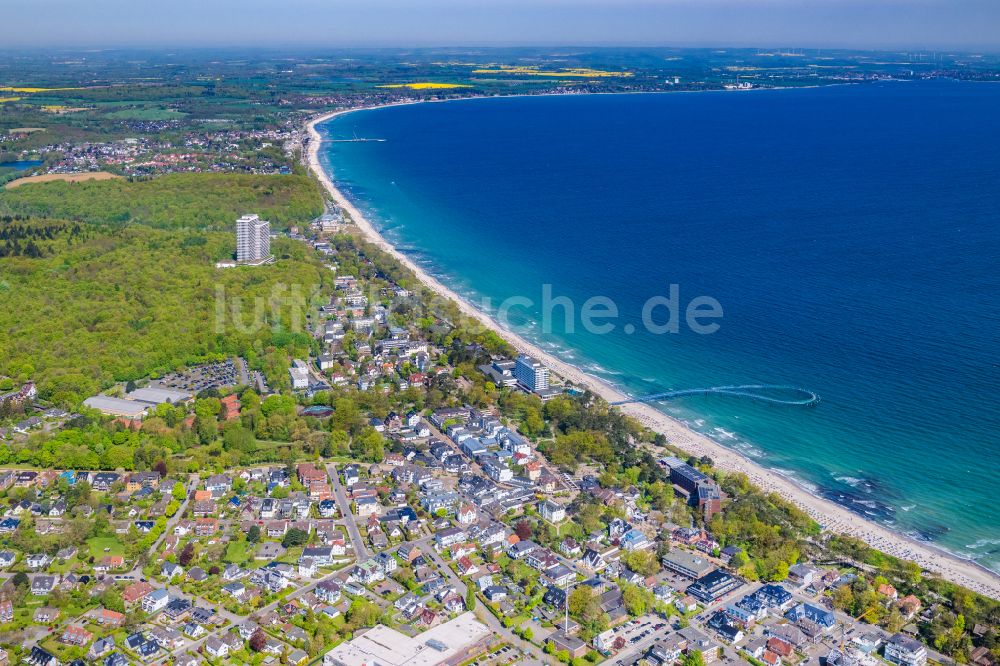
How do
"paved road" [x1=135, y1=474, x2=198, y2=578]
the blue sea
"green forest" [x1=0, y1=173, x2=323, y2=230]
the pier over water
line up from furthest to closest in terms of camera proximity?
"green forest" [x1=0, y1=173, x2=323, y2=230] → the pier over water → the blue sea → "paved road" [x1=135, y1=474, x2=198, y2=578]

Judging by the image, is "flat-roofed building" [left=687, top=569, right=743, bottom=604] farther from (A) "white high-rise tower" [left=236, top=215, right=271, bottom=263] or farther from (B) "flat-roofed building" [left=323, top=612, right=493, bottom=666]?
(A) "white high-rise tower" [left=236, top=215, right=271, bottom=263]

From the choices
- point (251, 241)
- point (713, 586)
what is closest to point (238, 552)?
point (713, 586)

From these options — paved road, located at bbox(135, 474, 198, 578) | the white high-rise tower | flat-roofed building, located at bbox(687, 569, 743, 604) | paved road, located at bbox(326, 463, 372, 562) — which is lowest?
paved road, located at bbox(135, 474, 198, 578)

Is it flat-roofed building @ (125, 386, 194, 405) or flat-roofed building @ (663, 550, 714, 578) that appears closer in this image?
flat-roofed building @ (663, 550, 714, 578)

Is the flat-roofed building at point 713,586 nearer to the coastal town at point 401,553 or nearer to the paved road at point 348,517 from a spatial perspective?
the coastal town at point 401,553

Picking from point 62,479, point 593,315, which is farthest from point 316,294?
point 62,479

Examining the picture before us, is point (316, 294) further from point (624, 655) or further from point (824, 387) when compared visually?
point (624, 655)

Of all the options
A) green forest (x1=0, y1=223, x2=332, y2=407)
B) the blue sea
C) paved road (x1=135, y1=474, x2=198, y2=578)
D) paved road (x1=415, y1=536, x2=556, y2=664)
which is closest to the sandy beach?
the blue sea
